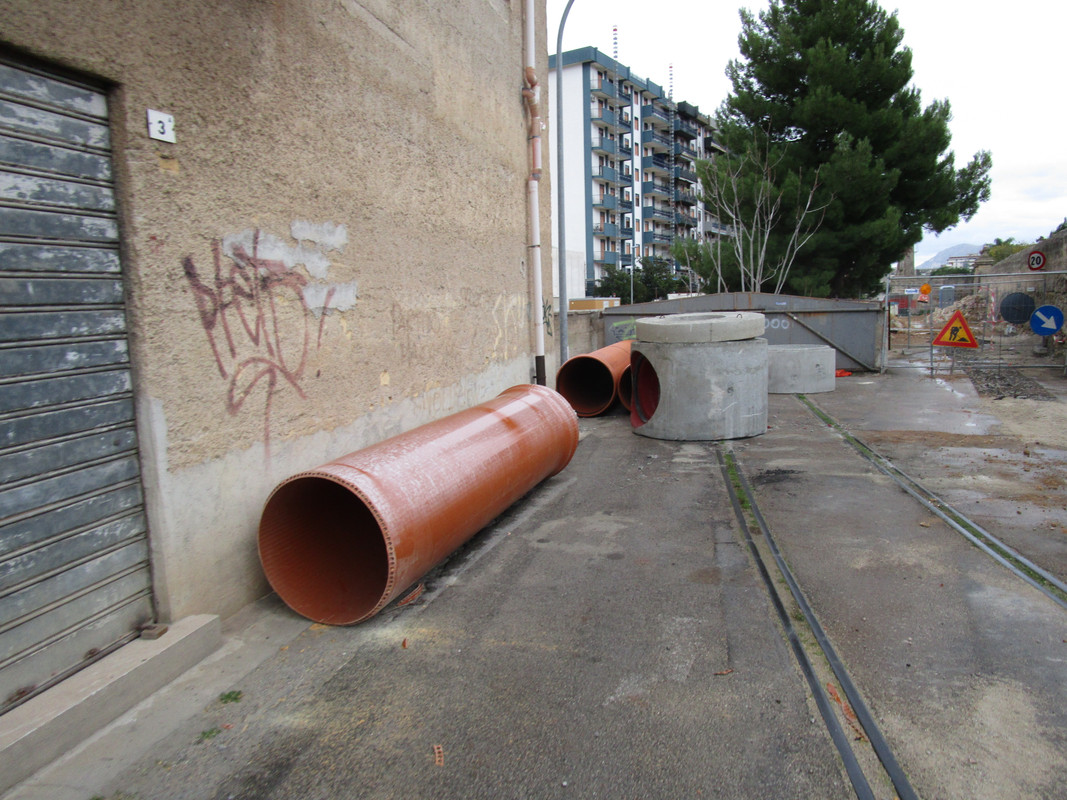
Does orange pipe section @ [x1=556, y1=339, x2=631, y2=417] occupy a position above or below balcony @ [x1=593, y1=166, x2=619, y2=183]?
below

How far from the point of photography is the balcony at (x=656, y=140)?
6178 cm

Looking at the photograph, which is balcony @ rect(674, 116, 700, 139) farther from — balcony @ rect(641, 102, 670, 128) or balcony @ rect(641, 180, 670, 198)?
balcony @ rect(641, 180, 670, 198)

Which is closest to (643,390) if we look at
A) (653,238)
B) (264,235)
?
(264,235)

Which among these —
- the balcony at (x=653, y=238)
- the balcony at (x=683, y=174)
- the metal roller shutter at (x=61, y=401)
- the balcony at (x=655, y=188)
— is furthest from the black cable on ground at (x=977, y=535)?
the balcony at (x=683, y=174)

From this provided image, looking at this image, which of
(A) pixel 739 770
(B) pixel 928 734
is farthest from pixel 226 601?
(B) pixel 928 734

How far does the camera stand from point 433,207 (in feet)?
22.6

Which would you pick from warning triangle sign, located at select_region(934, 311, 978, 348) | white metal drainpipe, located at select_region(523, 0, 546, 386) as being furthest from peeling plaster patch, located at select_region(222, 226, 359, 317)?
warning triangle sign, located at select_region(934, 311, 978, 348)

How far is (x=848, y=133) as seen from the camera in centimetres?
2005

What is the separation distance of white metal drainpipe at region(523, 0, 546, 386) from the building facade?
3.50 metres

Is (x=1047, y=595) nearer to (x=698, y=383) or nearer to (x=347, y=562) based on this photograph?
(x=347, y=562)

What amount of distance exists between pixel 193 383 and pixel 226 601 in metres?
1.39

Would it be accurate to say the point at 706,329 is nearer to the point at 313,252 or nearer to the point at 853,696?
the point at 313,252

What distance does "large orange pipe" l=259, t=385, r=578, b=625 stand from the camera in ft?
13.7

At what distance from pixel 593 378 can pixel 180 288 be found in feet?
30.9
